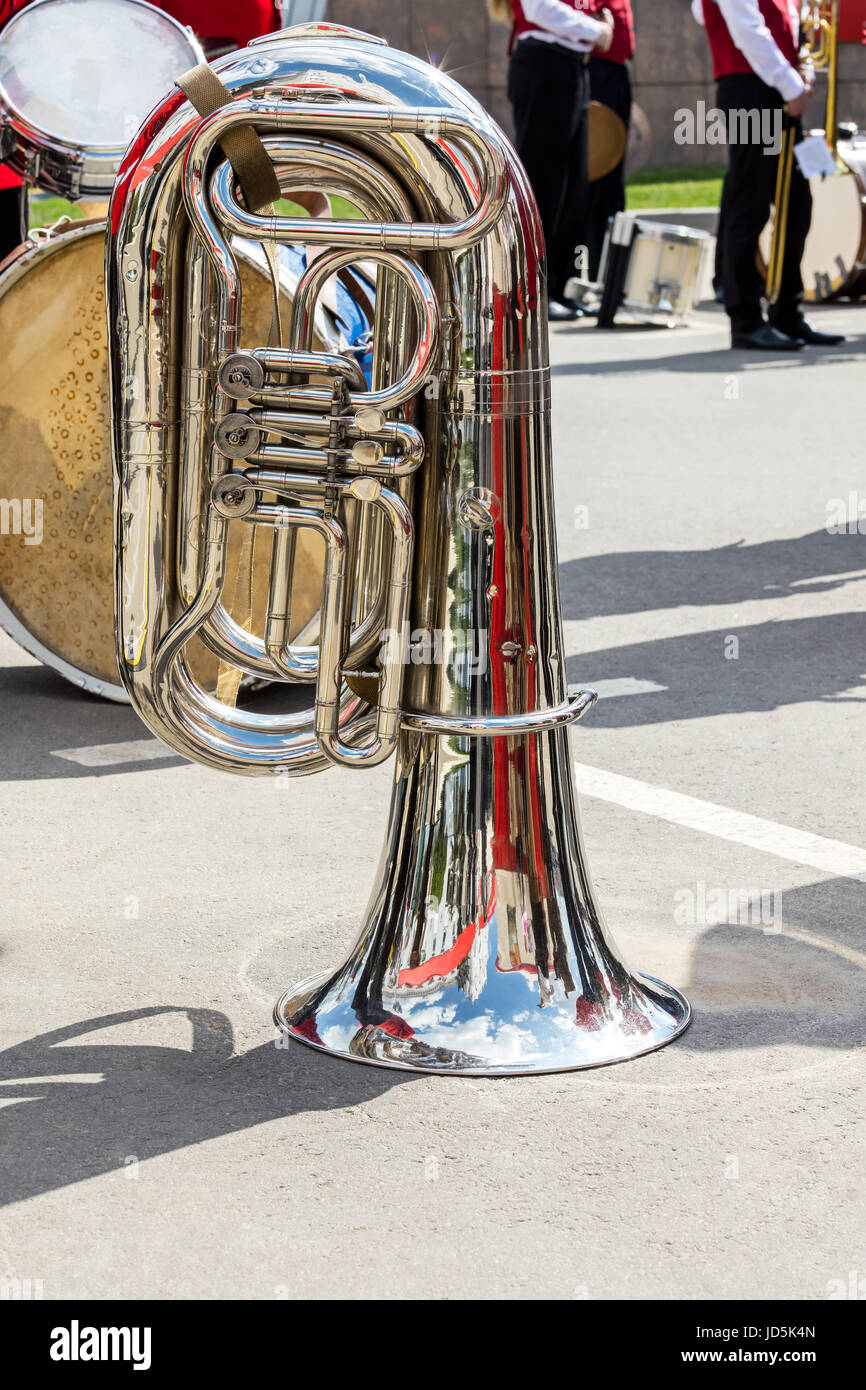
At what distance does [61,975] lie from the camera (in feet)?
8.79

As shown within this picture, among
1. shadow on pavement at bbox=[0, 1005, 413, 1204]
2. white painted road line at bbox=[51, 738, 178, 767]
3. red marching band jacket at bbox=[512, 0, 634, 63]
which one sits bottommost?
shadow on pavement at bbox=[0, 1005, 413, 1204]

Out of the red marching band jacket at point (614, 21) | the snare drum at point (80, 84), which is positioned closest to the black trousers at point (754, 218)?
the red marching band jacket at point (614, 21)

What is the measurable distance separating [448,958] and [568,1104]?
24cm

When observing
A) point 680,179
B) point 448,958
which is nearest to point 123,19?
point 448,958

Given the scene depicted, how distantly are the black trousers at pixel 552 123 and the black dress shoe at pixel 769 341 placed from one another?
108cm

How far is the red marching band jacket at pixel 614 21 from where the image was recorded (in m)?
9.35

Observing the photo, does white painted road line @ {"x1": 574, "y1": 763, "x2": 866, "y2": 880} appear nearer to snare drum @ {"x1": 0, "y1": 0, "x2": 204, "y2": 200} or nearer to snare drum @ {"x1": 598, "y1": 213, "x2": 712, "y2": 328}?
snare drum @ {"x1": 0, "y1": 0, "x2": 204, "y2": 200}

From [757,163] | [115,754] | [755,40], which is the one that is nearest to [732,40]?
[755,40]

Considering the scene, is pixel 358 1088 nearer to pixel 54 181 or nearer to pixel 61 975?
pixel 61 975

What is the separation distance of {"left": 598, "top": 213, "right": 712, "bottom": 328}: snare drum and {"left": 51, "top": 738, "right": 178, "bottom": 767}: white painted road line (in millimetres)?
7002

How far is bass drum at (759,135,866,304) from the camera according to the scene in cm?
1035

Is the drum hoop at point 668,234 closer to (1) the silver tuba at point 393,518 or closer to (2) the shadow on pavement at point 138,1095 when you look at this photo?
(1) the silver tuba at point 393,518

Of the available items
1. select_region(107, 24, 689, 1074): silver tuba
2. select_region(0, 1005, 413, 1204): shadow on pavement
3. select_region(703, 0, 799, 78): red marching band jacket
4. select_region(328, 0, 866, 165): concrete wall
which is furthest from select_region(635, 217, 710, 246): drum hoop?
select_region(0, 1005, 413, 1204): shadow on pavement

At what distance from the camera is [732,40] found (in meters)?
8.48
